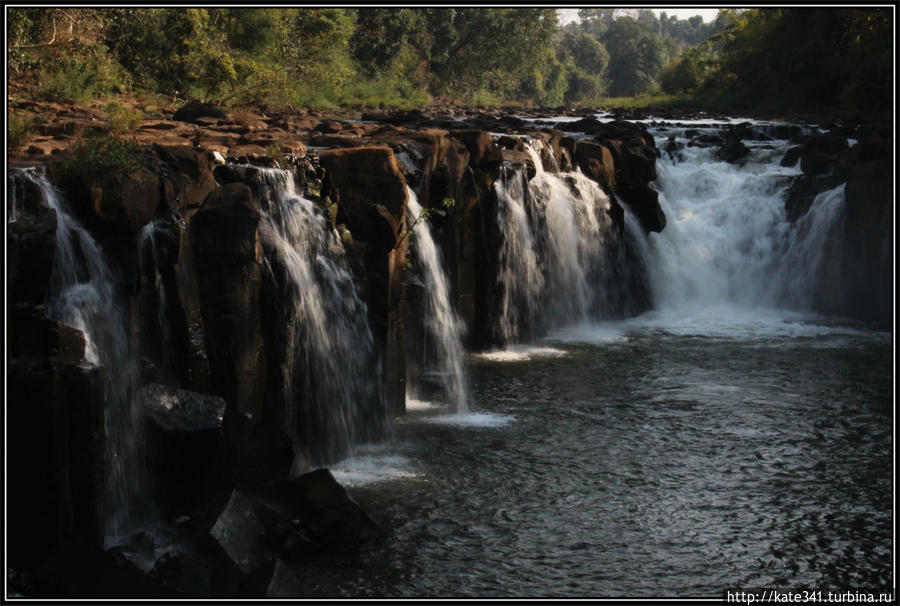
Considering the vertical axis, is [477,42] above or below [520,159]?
above

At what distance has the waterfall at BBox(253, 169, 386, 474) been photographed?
1180 cm

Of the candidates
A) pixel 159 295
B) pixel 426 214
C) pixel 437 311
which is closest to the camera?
pixel 159 295

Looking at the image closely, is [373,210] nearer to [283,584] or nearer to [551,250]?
[283,584]

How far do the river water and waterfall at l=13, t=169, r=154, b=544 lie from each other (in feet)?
6.29


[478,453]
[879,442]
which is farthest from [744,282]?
[478,453]

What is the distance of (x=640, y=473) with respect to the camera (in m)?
11.6

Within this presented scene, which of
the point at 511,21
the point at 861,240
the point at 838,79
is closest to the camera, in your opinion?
the point at 861,240

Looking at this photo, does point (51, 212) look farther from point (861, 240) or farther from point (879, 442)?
point (861, 240)

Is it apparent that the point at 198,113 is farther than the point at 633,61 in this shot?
No

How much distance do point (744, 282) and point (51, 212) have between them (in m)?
19.7

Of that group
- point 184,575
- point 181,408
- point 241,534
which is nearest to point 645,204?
point 181,408

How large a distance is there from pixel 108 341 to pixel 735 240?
19.3 m

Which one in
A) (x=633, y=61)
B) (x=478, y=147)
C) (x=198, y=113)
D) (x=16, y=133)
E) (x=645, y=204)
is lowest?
(x=16, y=133)

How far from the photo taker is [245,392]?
36.0 ft
